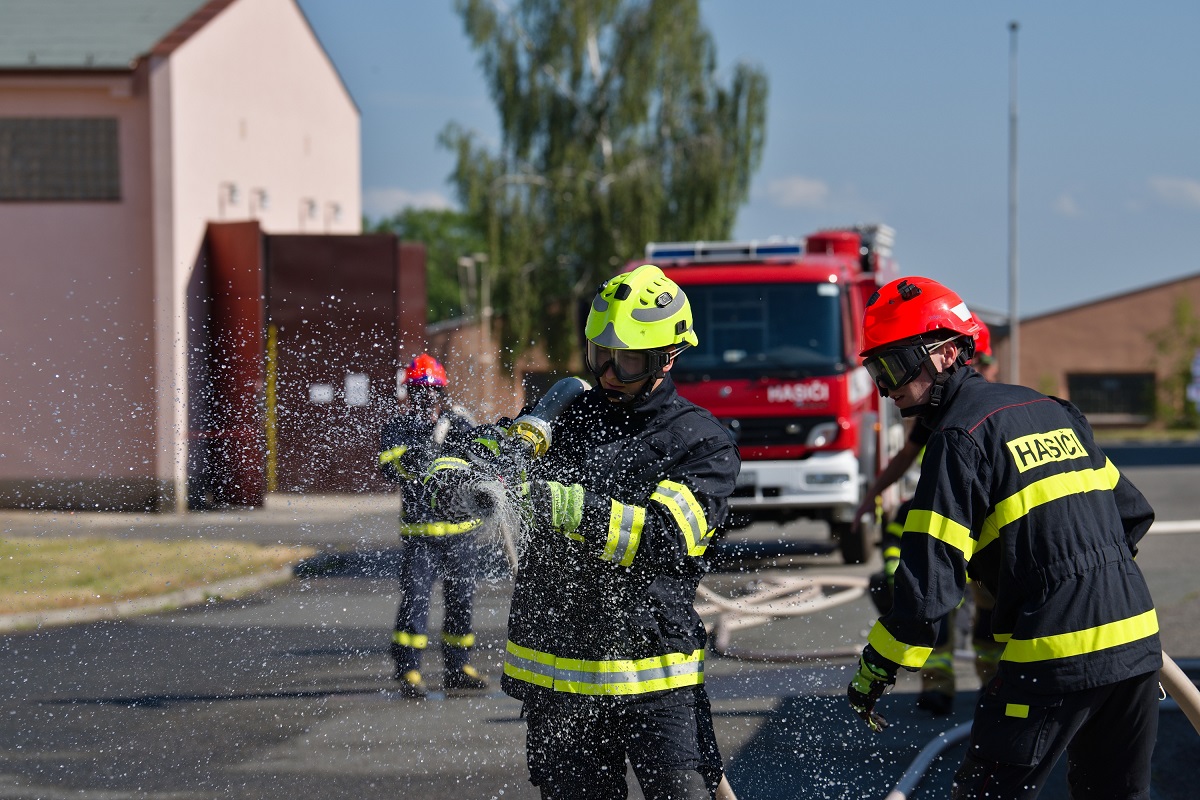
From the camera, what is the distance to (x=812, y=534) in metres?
15.0

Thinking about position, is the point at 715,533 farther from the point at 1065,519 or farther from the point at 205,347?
the point at 205,347

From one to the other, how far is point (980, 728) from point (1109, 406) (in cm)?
5486

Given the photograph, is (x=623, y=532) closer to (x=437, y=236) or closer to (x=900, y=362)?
(x=900, y=362)

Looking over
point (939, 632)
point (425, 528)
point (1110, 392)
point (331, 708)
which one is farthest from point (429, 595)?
point (1110, 392)

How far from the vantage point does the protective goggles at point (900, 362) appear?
339cm

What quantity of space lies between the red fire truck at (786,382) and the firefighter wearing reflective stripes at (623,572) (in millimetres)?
7805

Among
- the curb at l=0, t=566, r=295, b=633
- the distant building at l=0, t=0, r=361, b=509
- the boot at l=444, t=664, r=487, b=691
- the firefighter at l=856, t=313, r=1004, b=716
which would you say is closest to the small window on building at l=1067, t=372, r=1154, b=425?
the distant building at l=0, t=0, r=361, b=509

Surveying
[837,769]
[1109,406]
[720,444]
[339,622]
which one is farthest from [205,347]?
[1109,406]

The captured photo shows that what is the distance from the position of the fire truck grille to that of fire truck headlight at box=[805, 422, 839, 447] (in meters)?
0.03

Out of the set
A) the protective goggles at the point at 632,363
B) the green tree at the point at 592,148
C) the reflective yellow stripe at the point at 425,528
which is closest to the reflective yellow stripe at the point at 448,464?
the protective goggles at the point at 632,363

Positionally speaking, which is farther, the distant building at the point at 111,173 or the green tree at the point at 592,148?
the green tree at the point at 592,148

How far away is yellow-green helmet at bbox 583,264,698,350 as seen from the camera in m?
3.37

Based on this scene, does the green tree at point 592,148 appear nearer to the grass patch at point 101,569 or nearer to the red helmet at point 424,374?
the grass patch at point 101,569

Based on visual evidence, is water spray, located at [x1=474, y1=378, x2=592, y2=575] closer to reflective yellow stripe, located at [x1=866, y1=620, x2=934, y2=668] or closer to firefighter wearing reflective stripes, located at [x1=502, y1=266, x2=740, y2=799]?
firefighter wearing reflective stripes, located at [x1=502, y1=266, x2=740, y2=799]
